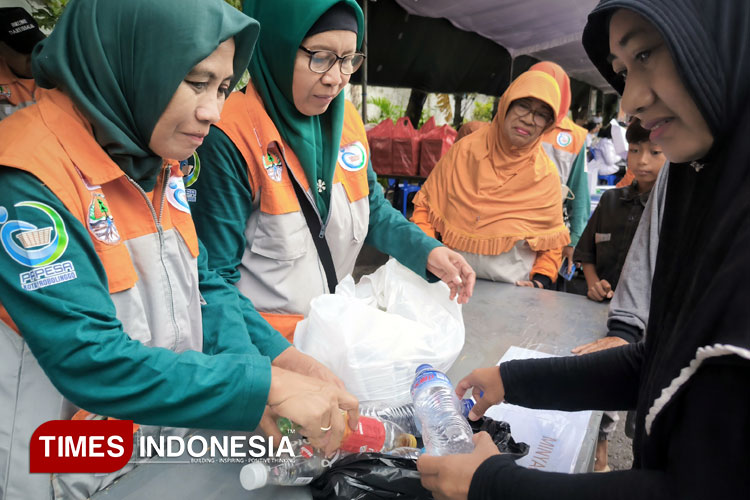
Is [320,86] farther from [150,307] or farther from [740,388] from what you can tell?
[740,388]

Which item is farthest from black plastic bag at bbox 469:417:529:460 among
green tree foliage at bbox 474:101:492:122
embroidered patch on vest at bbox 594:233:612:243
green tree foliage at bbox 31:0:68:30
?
green tree foliage at bbox 474:101:492:122

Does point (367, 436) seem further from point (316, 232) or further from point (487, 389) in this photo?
point (316, 232)

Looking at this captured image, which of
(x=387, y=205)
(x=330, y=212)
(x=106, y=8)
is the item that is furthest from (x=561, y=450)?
(x=106, y=8)

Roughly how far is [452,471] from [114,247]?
716mm

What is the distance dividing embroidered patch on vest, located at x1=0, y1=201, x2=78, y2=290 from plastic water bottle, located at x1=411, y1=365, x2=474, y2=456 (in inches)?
29.4

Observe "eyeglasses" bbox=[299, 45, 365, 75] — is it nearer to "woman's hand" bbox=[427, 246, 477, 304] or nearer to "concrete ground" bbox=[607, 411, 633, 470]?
"woman's hand" bbox=[427, 246, 477, 304]

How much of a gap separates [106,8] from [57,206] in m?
0.39

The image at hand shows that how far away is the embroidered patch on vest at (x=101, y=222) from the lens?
821mm

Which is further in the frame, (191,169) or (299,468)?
(191,169)

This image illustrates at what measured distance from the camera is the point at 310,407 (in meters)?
0.85

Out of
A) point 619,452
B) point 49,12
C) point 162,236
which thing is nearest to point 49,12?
point 49,12

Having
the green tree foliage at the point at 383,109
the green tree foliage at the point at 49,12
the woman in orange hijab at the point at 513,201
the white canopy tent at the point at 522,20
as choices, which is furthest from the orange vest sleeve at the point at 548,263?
the green tree foliage at the point at 383,109

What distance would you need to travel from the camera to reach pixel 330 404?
0.87 metres

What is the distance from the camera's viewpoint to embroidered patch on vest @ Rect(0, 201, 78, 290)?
705 mm
